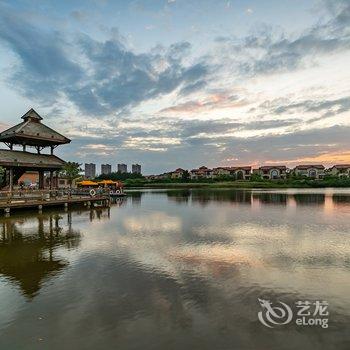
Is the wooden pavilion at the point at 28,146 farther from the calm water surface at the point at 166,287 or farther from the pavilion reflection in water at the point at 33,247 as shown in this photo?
the calm water surface at the point at 166,287

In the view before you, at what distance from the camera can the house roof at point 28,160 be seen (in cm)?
A: 3441

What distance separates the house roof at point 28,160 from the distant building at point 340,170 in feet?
472

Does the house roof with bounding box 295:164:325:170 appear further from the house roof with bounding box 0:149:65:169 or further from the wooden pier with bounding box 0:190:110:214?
the house roof with bounding box 0:149:65:169

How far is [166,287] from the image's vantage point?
38.5 feet

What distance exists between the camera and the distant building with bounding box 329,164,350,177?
15312 centimetres

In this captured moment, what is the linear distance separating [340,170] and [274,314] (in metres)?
166

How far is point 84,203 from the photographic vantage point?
45.2 meters

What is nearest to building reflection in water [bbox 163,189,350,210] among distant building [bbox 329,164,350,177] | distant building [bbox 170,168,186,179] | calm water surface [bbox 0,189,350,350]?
calm water surface [bbox 0,189,350,350]

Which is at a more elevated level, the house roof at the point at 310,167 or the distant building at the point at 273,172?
the house roof at the point at 310,167

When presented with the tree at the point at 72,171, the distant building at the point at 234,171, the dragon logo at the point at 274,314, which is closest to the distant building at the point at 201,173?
the distant building at the point at 234,171

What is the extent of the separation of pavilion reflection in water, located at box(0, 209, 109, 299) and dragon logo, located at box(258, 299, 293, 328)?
7.72 m

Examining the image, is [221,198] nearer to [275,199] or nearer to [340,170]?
[275,199]

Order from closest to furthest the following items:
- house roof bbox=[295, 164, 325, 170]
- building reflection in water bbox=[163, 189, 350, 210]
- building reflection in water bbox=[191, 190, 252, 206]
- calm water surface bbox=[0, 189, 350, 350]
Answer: calm water surface bbox=[0, 189, 350, 350]
building reflection in water bbox=[163, 189, 350, 210]
building reflection in water bbox=[191, 190, 252, 206]
house roof bbox=[295, 164, 325, 170]

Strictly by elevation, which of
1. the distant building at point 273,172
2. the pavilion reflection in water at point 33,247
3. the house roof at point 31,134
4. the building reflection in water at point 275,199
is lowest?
the building reflection in water at point 275,199
